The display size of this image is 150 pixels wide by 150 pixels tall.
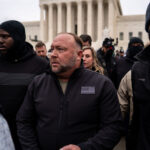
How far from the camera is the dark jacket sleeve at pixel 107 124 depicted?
235 centimetres

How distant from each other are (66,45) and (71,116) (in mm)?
835

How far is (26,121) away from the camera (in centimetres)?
259

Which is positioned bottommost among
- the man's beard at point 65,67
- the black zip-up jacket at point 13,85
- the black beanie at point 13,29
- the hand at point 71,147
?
the hand at point 71,147

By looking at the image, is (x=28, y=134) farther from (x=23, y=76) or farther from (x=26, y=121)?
(x=23, y=76)

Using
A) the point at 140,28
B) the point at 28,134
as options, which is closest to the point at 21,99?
the point at 28,134

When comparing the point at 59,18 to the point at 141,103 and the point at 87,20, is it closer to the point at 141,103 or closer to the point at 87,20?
the point at 87,20

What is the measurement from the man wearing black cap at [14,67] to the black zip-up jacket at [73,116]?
45 cm

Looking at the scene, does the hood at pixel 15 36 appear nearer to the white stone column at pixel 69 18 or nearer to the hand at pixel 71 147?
the hand at pixel 71 147

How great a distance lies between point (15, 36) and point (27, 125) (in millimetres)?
1354

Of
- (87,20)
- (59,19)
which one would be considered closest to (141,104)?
(87,20)

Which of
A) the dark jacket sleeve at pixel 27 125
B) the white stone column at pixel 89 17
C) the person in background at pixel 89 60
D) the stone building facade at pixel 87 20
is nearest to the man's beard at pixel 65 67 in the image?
the dark jacket sleeve at pixel 27 125

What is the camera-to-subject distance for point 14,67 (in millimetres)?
3139

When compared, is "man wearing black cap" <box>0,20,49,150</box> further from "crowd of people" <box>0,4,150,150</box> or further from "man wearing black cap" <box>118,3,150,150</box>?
"man wearing black cap" <box>118,3,150,150</box>

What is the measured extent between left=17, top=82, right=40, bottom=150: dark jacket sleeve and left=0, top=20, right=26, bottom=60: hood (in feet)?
2.62
